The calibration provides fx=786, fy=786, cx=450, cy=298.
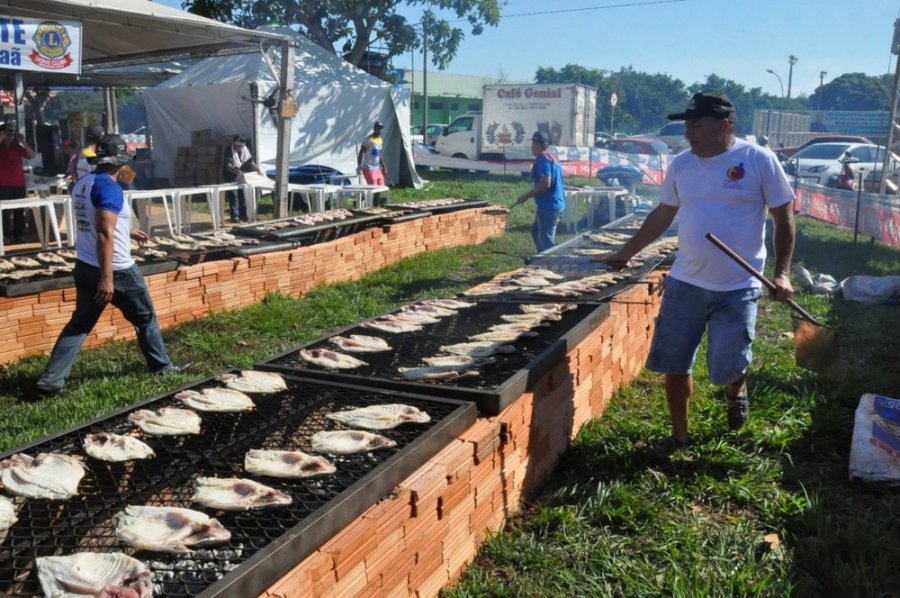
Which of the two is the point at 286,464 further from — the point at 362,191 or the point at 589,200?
the point at 589,200

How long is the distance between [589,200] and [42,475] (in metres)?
14.5

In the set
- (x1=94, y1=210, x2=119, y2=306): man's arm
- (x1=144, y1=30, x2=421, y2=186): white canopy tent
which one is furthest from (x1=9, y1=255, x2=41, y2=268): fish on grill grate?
(x1=144, y1=30, x2=421, y2=186): white canopy tent

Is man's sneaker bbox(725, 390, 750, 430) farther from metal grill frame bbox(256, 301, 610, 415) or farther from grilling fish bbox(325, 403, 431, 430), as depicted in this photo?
grilling fish bbox(325, 403, 431, 430)

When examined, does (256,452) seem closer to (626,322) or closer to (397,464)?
(397,464)

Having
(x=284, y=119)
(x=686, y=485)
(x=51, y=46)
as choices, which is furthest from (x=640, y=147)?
(x=686, y=485)

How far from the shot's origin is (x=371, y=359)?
472 centimetres

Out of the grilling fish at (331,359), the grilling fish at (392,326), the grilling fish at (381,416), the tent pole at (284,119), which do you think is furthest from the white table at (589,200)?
the grilling fish at (381,416)

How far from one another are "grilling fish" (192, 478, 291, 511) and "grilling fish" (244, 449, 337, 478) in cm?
14

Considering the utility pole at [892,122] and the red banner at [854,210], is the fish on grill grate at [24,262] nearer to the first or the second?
the red banner at [854,210]

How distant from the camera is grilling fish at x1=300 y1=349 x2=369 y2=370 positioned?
4488 mm

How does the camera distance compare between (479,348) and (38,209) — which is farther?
(38,209)

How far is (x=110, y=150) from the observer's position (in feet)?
19.2

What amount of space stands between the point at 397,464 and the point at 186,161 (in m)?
19.1

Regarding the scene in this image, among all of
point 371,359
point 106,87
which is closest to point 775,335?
point 371,359
